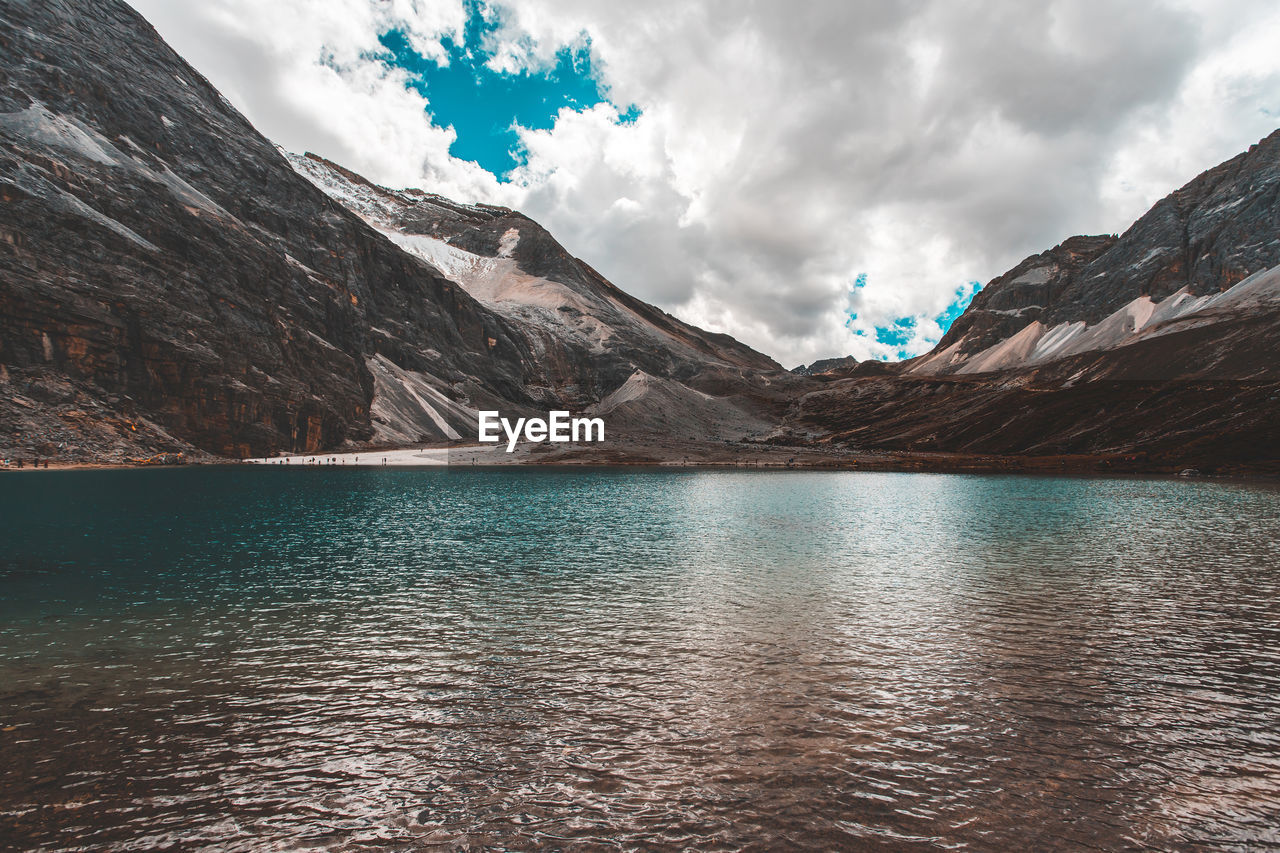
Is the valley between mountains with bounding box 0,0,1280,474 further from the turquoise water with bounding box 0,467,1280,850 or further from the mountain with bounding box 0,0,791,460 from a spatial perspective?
the turquoise water with bounding box 0,467,1280,850

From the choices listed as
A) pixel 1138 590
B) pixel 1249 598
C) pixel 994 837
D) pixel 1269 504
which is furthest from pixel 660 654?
pixel 1269 504

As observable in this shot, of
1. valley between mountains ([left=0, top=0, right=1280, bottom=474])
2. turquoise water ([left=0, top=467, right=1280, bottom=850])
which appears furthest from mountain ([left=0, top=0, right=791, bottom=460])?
turquoise water ([left=0, top=467, right=1280, bottom=850])

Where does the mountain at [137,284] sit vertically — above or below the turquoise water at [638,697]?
above

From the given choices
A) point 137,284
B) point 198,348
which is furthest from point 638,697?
point 137,284

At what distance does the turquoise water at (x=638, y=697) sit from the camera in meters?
11.3

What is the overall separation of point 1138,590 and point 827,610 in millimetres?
16204

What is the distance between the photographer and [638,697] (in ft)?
55.7

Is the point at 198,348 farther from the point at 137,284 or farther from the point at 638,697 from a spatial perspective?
the point at 638,697

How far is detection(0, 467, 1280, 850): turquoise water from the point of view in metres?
11.3

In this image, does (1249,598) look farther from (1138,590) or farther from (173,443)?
(173,443)

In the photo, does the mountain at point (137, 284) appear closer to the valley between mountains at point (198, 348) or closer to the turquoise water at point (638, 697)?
the valley between mountains at point (198, 348)

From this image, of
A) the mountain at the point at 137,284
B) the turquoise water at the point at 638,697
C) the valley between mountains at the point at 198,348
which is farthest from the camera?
the valley between mountains at the point at 198,348

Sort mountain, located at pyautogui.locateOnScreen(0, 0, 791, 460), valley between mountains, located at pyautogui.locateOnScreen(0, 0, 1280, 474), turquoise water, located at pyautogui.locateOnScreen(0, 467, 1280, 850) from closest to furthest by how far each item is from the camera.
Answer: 1. turquoise water, located at pyautogui.locateOnScreen(0, 467, 1280, 850)
2. mountain, located at pyautogui.locateOnScreen(0, 0, 791, 460)
3. valley between mountains, located at pyautogui.locateOnScreen(0, 0, 1280, 474)

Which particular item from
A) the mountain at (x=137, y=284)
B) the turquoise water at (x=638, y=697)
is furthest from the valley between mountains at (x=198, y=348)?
the turquoise water at (x=638, y=697)
